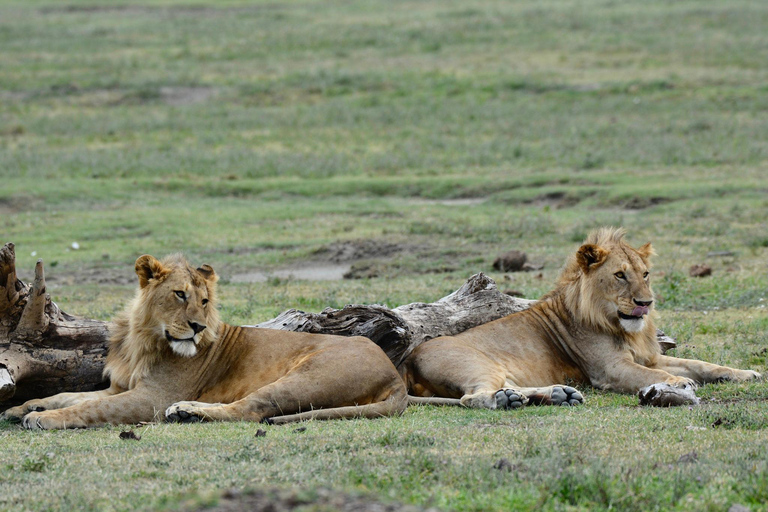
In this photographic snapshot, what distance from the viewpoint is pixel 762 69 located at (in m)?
40.5

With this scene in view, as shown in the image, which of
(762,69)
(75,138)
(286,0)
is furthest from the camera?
(286,0)

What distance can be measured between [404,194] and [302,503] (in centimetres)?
2047

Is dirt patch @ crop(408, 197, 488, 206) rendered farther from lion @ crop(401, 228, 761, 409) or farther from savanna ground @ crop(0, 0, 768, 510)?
lion @ crop(401, 228, 761, 409)

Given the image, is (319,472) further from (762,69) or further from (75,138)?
(762,69)

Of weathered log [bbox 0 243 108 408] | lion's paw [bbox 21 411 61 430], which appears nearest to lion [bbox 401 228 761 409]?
weathered log [bbox 0 243 108 408]

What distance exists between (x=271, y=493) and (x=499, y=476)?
1.36 metres

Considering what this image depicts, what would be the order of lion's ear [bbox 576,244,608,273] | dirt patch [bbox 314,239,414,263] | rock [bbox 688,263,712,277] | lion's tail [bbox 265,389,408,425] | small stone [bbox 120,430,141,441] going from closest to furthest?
small stone [bbox 120,430,141,441] → lion's tail [bbox 265,389,408,425] → lion's ear [bbox 576,244,608,273] → rock [bbox 688,263,712,277] → dirt patch [bbox 314,239,414,263]

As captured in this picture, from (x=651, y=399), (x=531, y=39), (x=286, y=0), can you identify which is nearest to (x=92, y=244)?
(x=651, y=399)

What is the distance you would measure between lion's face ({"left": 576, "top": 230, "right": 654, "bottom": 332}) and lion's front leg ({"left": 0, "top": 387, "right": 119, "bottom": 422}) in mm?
4421

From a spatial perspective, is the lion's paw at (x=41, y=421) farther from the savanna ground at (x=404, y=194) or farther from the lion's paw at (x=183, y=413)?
the lion's paw at (x=183, y=413)

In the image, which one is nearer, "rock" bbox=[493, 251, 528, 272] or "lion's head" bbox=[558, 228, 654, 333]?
"lion's head" bbox=[558, 228, 654, 333]

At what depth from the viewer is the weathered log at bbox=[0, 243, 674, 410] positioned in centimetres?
870

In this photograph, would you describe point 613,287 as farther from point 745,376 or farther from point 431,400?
point 431,400

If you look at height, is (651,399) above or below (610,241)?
below
